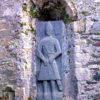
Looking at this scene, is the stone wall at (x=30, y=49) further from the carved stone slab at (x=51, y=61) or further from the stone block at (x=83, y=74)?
the carved stone slab at (x=51, y=61)

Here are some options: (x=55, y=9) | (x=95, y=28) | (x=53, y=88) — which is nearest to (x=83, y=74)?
(x=53, y=88)

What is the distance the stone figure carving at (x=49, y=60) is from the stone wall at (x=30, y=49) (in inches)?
5.5

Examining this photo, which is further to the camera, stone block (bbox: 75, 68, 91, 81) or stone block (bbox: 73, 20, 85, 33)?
stone block (bbox: 73, 20, 85, 33)

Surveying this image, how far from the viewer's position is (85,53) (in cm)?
550

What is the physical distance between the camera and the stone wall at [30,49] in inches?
212

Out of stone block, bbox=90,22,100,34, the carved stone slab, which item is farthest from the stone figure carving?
stone block, bbox=90,22,100,34

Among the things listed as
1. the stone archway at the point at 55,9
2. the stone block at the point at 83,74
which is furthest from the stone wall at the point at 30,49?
the stone archway at the point at 55,9

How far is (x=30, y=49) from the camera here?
5617 mm

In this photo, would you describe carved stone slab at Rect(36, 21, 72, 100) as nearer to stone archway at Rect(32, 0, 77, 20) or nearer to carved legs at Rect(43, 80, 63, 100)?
carved legs at Rect(43, 80, 63, 100)

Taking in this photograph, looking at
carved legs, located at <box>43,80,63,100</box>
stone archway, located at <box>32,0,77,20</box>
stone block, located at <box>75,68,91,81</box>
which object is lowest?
carved legs, located at <box>43,80,63,100</box>

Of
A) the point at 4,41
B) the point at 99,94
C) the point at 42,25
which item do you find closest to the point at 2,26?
the point at 4,41

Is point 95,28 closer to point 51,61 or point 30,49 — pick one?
point 51,61

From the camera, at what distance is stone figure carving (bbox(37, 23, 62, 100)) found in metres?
5.58

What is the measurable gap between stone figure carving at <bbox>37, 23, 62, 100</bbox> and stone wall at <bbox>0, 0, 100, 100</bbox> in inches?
5.5
